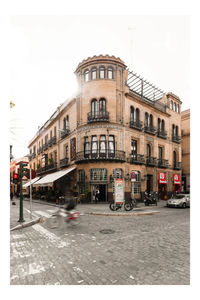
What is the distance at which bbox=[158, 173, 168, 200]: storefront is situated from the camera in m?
21.8

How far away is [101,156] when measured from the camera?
17203 millimetres

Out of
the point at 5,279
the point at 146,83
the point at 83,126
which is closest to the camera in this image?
the point at 5,279

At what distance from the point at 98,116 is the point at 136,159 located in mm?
6554

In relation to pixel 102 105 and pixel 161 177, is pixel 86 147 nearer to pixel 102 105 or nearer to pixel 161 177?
pixel 102 105

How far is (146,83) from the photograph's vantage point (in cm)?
2161

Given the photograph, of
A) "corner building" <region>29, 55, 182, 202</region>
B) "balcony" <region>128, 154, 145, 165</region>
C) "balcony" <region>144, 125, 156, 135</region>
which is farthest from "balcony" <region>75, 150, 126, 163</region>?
"balcony" <region>144, 125, 156, 135</region>

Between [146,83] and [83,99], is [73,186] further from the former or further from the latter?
[146,83]

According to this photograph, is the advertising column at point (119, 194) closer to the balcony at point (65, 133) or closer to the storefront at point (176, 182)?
the balcony at point (65, 133)

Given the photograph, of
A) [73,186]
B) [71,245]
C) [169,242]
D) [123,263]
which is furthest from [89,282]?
[73,186]

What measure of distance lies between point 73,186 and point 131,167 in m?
6.61

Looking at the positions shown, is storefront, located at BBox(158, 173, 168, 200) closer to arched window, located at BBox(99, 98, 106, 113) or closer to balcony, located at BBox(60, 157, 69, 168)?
arched window, located at BBox(99, 98, 106, 113)

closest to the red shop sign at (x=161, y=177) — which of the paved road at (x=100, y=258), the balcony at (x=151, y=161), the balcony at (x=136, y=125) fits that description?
the balcony at (x=151, y=161)

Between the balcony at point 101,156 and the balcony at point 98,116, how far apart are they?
3207 millimetres

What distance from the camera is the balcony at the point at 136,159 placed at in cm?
1888
